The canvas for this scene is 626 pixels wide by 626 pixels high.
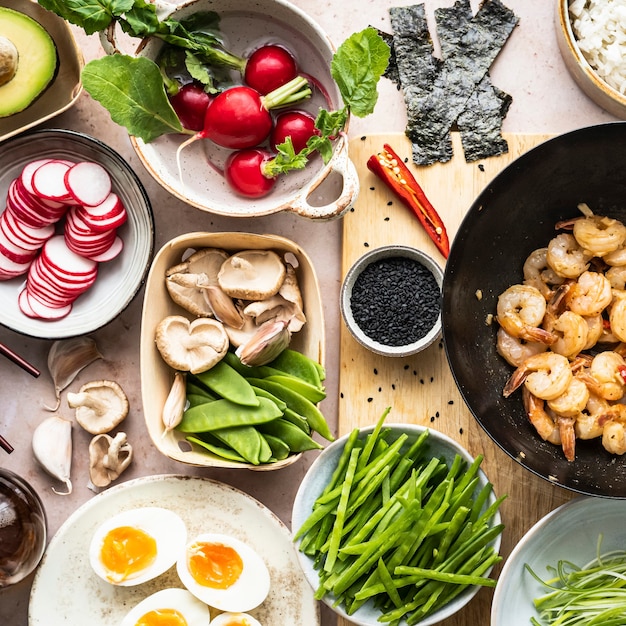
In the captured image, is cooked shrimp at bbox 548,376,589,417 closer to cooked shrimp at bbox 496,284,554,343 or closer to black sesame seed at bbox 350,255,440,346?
cooked shrimp at bbox 496,284,554,343

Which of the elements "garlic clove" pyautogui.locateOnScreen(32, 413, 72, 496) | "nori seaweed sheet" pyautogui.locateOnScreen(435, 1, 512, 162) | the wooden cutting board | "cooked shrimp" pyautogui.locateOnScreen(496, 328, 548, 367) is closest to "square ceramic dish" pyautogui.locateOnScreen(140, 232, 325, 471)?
the wooden cutting board

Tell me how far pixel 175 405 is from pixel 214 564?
0.43m

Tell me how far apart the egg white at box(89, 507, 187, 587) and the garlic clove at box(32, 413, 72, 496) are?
21 centimetres

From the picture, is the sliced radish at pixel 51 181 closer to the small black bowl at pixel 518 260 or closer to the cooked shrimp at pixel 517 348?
the small black bowl at pixel 518 260

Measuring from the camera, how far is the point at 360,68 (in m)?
1.73

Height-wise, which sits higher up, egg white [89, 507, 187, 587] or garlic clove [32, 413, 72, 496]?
garlic clove [32, 413, 72, 496]

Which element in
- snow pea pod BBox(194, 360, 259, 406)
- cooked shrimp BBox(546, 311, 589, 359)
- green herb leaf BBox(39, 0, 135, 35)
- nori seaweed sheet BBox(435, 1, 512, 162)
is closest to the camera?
green herb leaf BBox(39, 0, 135, 35)

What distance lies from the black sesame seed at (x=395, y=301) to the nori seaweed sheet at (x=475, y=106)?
0.35 metres

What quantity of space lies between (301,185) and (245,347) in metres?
Answer: 0.44

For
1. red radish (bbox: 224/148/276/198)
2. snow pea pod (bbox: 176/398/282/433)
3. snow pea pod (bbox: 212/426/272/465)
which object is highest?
red radish (bbox: 224/148/276/198)

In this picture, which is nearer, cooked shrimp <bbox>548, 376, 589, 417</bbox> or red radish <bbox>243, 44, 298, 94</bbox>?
cooked shrimp <bbox>548, 376, 589, 417</bbox>

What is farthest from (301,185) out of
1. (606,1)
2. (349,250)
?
(606,1)

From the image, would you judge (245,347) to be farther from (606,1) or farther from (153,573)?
(606,1)

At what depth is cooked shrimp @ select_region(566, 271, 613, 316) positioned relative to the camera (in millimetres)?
1776
